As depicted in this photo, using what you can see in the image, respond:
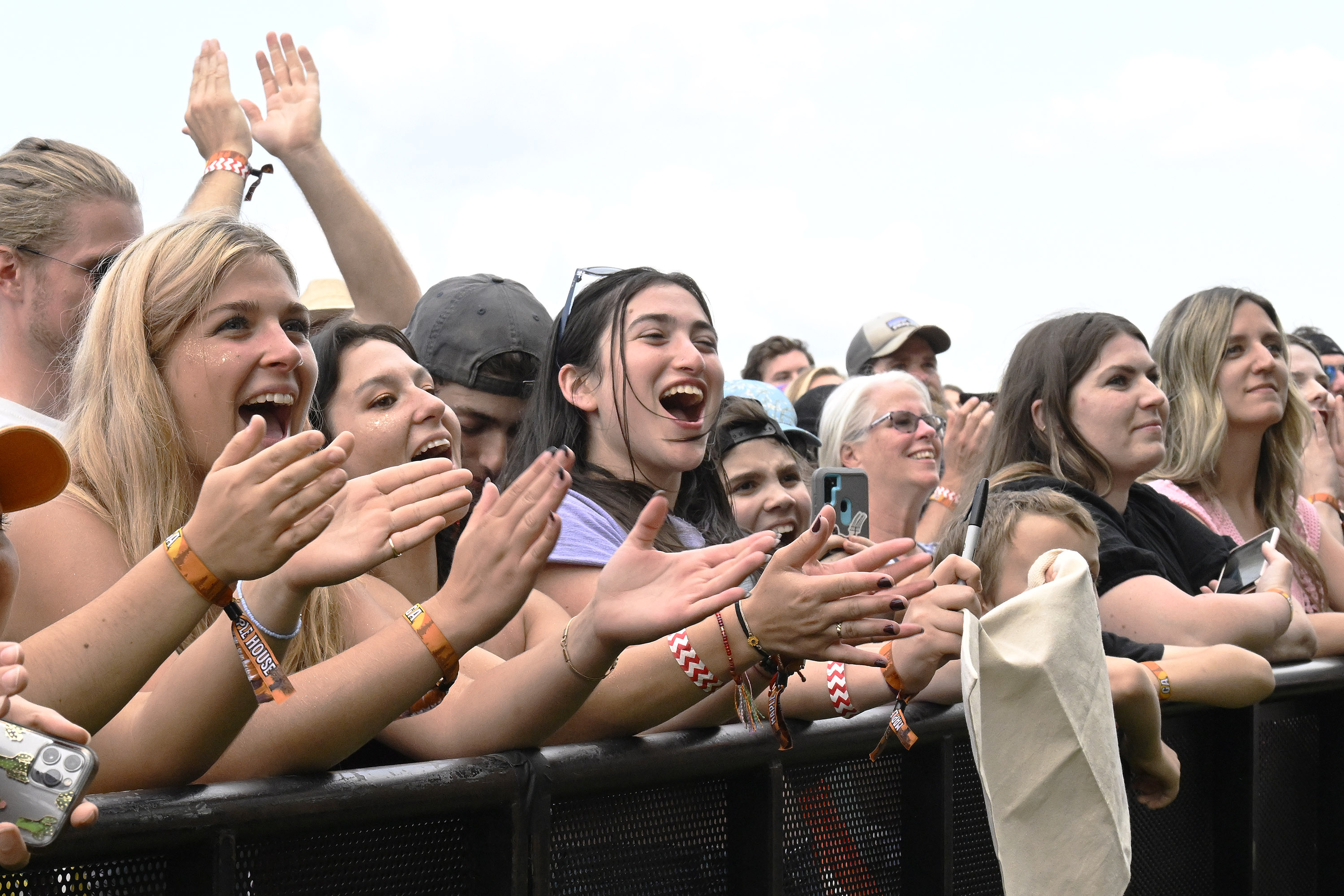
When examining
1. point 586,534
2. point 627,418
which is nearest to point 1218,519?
point 627,418

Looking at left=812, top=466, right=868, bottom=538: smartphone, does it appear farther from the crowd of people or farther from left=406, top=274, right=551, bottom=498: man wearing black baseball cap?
left=406, top=274, right=551, bottom=498: man wearing black baseball cap

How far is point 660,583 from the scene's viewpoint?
2133 mm

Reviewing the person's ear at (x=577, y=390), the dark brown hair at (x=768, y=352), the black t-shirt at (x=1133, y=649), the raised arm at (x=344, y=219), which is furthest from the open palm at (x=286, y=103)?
the dark brown hair at (x=768, y=352)

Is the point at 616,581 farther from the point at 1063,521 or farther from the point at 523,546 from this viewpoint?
the point at 1063,521

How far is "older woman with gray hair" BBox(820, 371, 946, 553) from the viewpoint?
4914 millimetres

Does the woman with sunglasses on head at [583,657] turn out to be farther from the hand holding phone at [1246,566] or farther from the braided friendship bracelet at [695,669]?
the hand holding phone at [1246,566]


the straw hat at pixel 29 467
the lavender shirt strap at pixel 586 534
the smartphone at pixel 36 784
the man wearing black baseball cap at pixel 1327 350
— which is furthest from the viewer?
the man wearing black baseball cap at pixel 1327 350

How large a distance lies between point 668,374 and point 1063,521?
104cm

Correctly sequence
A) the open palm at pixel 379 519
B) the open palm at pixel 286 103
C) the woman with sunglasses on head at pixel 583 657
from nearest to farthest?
the open palm at pixel 379 519
the woman with sunglasses on head at pixel 583 657
the open palm at pixel 286 103

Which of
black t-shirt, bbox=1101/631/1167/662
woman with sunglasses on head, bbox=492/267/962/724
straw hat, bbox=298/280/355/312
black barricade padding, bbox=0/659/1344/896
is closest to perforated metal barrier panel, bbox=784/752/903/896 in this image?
black barricade padding, bbox=0/659/1344/896

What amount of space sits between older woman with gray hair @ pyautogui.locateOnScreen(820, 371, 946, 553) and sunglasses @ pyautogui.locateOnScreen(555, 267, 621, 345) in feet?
5.83

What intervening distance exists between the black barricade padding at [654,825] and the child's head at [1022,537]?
48 cm

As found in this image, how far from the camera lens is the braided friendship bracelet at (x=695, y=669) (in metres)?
2.26

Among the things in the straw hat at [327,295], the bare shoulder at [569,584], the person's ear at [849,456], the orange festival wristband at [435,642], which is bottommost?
the person's ear at [849,456]
